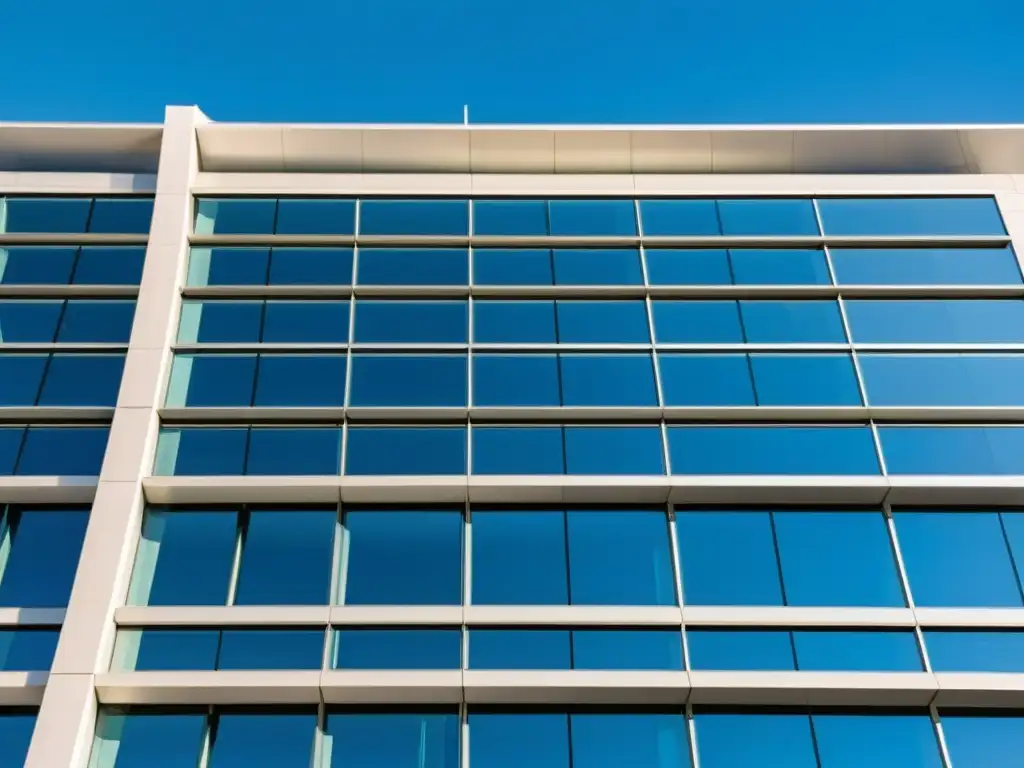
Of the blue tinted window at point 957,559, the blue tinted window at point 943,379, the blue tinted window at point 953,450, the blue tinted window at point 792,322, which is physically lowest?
the blue tinted window at point 957,559

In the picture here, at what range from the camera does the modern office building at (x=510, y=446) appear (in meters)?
17.4

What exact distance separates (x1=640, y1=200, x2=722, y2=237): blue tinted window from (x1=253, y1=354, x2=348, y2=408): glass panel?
26.3 feet

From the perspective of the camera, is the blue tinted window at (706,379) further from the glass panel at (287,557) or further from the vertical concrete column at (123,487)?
the vertical concrete column at (123,487)

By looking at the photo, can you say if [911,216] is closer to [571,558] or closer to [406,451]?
[571,558]

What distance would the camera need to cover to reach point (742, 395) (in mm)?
21375

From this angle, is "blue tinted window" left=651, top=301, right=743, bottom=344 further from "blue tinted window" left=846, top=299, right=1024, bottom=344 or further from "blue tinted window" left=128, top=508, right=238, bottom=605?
"blue tinted window" left=128, top=508, right=238, bottom=605

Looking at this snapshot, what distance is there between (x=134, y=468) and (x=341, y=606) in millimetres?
4792

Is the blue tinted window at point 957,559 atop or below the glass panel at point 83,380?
below

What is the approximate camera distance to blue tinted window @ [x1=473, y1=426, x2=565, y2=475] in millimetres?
20359

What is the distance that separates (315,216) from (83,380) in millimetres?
6514

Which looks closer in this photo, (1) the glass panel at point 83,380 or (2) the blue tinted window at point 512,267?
(1) the glass panel at point 83,380

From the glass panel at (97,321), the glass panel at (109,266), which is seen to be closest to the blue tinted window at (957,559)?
the glass panel at (97,321)

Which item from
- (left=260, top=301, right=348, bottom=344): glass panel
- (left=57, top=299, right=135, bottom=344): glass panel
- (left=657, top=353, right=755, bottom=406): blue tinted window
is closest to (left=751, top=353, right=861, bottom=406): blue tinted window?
(left=657, top=353, right=755, bottom=406): blue tinted window

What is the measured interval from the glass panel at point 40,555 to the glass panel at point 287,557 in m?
3.16
